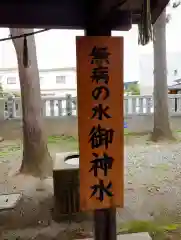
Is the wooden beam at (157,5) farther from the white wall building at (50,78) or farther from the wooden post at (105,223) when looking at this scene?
the white wall building at (50,78)

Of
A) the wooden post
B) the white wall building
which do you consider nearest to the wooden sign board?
the wooden post

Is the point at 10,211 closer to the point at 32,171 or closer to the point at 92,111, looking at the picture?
the point at 32,171

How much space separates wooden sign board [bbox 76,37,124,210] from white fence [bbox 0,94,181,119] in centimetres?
603

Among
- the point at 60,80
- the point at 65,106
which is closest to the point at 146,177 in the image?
the point at 65,106

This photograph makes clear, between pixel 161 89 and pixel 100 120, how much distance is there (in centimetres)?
544

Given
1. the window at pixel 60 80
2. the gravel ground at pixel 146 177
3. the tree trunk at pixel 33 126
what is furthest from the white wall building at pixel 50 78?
the tree trunk at pixel 33 126

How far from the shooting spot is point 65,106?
25.8 ft

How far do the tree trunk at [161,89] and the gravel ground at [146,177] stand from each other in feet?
1.10

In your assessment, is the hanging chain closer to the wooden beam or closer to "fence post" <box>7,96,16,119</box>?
the wooden beam

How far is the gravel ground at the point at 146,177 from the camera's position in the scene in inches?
129

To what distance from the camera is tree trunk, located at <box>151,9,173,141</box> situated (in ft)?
21.3

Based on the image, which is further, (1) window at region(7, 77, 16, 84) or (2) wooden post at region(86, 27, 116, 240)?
(1) window at region(7, 77, 16, 84)

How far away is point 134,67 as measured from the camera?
41.4ft

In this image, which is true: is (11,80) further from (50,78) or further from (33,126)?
(33,126)
